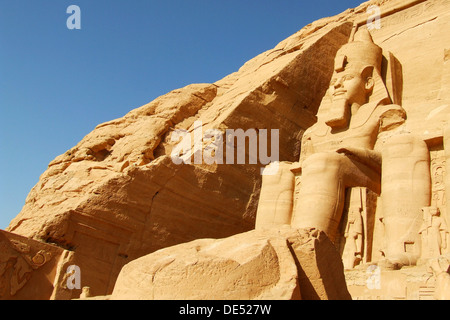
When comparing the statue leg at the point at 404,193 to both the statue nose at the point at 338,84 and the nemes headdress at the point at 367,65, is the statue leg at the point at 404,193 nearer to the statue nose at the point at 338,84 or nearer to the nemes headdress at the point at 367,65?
the nemes headdress at the point at 367,65

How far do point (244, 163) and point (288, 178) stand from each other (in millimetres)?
1293

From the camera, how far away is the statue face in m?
6.39

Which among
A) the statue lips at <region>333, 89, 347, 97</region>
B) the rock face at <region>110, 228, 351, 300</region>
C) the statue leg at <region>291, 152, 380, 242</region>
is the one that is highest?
the statue lips at <region>333, 89, 347, 97</region>

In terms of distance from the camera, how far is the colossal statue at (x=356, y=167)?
458cm

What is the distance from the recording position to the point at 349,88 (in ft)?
21.1

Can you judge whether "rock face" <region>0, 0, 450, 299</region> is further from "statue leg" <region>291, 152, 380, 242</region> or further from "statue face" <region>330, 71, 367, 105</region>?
"statue face" <region>330, 71, 367, 105</region>

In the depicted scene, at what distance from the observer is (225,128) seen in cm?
683

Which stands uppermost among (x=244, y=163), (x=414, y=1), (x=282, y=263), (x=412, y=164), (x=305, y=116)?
(x=414, y=1)

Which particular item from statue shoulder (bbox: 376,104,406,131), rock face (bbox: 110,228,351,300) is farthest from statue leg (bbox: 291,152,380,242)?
rock face (bbox: 110,228,351,300)

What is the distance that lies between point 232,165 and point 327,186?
2080 mm

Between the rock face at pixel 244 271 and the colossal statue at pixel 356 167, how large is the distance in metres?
1.65
